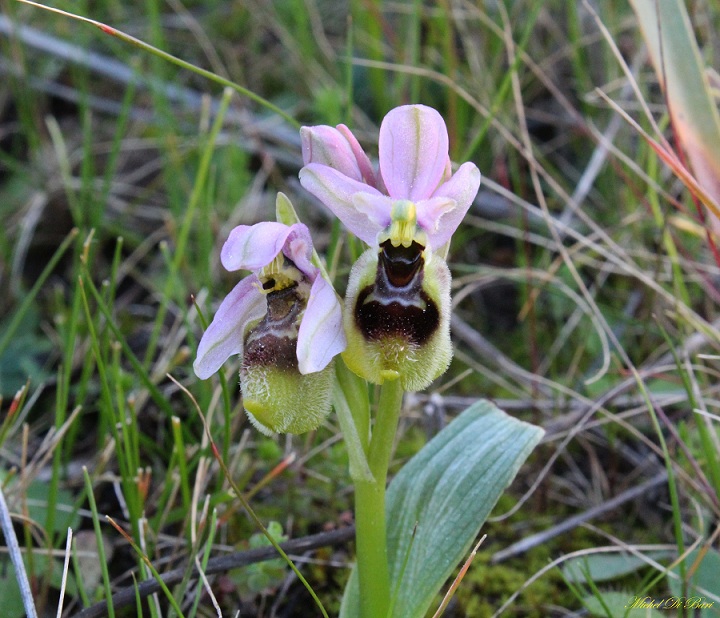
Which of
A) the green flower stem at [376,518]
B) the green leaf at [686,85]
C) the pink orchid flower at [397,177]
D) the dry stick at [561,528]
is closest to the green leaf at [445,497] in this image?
the green flower stem at [376,518]

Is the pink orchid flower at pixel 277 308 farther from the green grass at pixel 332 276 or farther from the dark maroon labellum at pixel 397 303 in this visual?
the green grass at pixel 332 276

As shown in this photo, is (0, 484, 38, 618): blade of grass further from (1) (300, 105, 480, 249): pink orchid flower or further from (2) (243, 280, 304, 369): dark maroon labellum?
(1) (300, 105, 480, 249): pink orchid flower

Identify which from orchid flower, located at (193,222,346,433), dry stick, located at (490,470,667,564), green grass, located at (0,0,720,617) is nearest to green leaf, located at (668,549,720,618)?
green grass, located at (0,0,720,617)

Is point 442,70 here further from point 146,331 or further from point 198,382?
point 198,382

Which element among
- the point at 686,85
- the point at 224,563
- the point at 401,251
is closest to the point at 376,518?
the point at 224,563

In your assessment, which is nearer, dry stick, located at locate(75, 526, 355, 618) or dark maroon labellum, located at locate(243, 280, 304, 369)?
dark maroon labellum, located at locate(243, 280, 304, 369)

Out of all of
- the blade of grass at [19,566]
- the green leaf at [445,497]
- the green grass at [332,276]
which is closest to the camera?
the blade of grass at [19,566]
